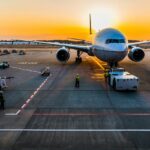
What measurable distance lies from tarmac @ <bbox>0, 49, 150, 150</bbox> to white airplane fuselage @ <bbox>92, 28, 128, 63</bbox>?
6857 millimetres

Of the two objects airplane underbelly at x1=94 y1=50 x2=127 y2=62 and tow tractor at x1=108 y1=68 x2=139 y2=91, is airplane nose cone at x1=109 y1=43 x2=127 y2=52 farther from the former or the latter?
tow tractor at x1=108 y1=68 x2=139 y2=91

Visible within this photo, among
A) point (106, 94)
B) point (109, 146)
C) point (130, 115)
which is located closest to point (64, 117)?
point (130, 115)

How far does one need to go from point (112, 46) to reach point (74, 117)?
2092cm

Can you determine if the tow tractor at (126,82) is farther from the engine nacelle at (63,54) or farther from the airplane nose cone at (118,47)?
the engine nacelle at (63,54)

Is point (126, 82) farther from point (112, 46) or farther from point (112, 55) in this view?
point (112, 46)

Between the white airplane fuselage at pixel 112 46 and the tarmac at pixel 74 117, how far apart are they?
686 cm

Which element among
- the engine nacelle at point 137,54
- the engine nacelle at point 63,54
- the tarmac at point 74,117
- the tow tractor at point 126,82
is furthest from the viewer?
the engine nacelle at point 63,54

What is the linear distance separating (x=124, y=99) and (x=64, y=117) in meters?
7.27

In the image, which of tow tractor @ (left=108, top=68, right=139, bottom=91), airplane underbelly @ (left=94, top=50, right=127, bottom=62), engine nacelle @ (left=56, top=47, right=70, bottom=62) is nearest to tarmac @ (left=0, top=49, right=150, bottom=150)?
tow tractor @ (left=108, top=68, right=139, bottom=91)

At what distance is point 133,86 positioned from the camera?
29688 millimetres

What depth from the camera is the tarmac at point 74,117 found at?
53.3 feet

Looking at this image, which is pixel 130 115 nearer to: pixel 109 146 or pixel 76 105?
pixel 76 105

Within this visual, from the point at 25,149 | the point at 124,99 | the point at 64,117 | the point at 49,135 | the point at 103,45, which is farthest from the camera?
the point at 103,45

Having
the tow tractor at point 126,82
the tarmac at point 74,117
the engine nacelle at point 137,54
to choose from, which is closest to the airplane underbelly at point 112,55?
the tarmac at point 74,117
